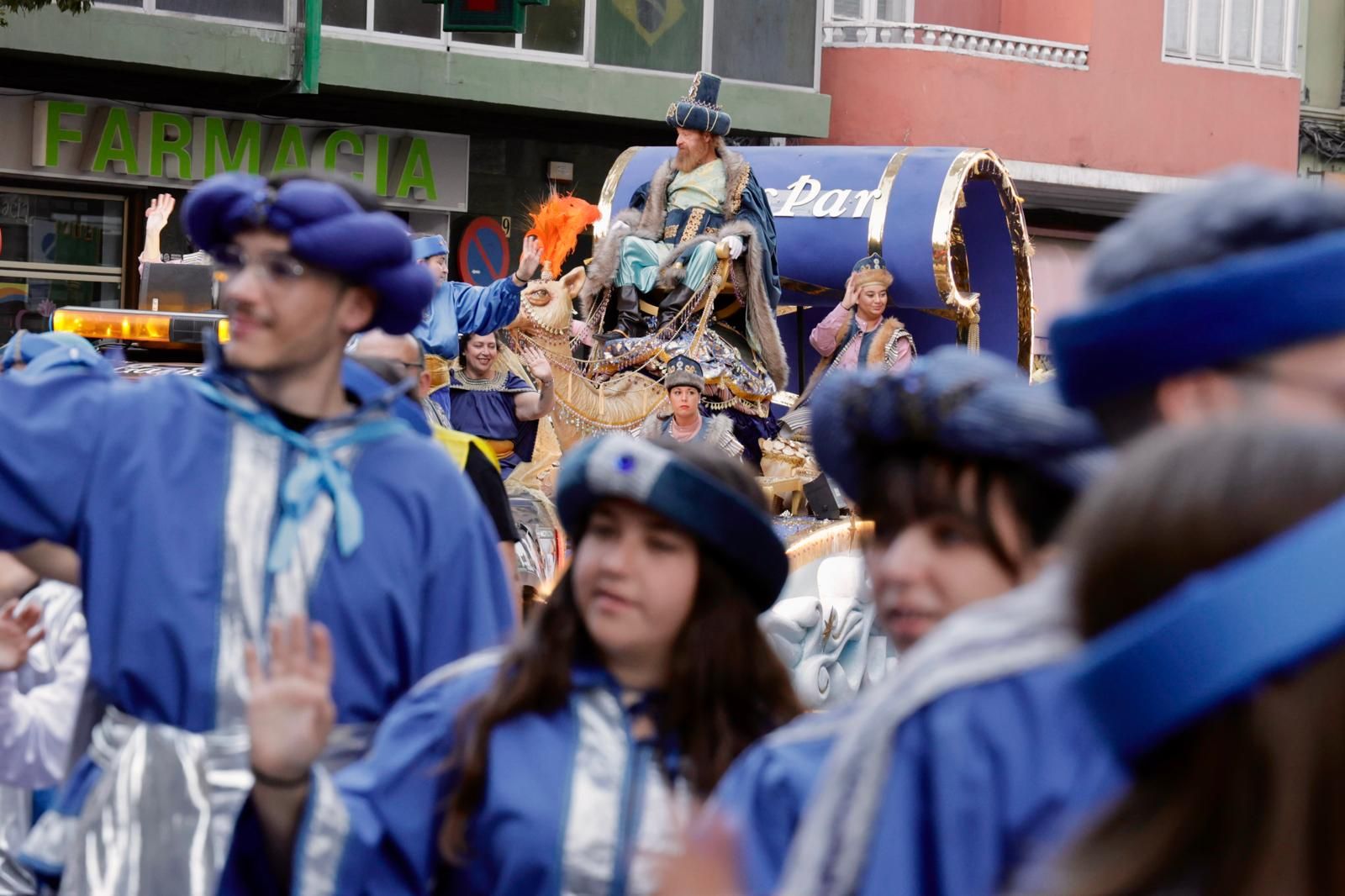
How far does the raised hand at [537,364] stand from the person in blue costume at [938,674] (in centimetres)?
744

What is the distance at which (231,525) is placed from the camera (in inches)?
116

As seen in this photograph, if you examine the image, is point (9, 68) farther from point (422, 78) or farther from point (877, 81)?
point (877, 81)

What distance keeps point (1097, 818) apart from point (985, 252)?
15.1m

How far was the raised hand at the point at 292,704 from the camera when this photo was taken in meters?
2.41

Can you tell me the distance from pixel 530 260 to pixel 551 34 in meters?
9.82

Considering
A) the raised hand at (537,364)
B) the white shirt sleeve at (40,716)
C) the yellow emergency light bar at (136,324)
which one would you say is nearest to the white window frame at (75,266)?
the raised hand at (537,364)

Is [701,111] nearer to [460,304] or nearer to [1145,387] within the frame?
[460,304]

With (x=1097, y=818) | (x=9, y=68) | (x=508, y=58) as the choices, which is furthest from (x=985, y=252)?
(x=1097, y=818)

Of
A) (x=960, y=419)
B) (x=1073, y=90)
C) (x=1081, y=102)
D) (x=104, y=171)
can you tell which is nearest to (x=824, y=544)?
(x=960, y=419)

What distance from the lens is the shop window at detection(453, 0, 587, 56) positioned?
1858cm

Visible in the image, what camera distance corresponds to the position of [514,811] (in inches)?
95.6

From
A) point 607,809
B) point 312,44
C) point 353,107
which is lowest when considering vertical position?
point 607,809

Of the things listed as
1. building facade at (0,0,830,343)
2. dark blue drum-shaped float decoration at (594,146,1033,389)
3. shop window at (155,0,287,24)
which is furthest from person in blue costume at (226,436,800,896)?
shop window at (155,0,287,24)

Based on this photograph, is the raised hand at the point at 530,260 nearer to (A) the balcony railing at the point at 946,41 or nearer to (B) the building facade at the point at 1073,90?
(B) the building facade at the point at 1073,90
